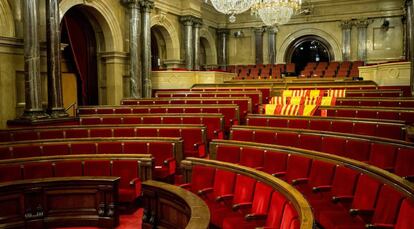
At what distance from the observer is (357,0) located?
1347cm

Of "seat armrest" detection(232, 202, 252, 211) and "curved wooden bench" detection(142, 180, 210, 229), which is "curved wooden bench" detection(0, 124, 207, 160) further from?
"seat armrest" detection(232, 202, 252, 211)

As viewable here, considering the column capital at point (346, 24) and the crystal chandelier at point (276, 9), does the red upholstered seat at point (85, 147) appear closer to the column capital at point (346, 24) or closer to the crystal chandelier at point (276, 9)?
the crystal chandelier at point (276, 9)

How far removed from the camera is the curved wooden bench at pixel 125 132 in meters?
4.67

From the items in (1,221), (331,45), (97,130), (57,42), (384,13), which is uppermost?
(384,13)

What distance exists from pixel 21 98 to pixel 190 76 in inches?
192

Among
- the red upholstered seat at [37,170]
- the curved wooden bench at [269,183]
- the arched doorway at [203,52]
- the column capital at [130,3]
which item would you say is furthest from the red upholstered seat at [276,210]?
the arched doorway at [203,52]

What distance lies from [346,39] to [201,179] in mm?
12058

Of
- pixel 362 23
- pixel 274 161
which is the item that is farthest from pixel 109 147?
pixel 362 23

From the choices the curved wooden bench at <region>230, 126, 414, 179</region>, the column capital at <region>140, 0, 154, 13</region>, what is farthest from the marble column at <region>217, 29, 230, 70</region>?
the curved wooden bench at <region>230, 126, 414, 179</region>

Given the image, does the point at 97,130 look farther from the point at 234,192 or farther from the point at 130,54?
the point at 130,54

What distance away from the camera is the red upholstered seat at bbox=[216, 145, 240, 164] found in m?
3.67

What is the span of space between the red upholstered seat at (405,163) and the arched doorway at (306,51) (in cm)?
1245

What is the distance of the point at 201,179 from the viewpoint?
10.3 ft

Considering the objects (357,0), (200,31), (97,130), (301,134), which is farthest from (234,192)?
(357,0)
